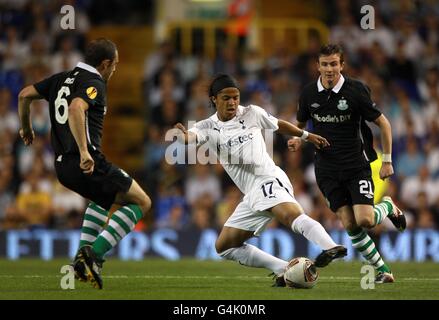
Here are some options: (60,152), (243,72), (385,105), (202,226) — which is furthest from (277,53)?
(60,152)

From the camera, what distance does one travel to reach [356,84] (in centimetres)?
961

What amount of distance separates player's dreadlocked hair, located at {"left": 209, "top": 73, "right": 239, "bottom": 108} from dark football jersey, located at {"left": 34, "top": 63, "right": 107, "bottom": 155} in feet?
3.32

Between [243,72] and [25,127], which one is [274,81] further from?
[25,127]

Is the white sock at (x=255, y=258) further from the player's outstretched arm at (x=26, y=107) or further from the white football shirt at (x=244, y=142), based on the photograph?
the player's outstretched arm at (x=26, y=107)

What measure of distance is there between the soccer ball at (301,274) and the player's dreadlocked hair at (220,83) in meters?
1.66

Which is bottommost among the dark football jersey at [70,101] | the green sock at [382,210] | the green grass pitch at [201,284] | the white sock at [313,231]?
the green grass pitch at [201,284]

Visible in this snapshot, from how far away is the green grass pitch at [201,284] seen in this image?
8266 millimetres

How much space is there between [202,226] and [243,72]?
357 centimetres

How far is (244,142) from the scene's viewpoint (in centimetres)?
923

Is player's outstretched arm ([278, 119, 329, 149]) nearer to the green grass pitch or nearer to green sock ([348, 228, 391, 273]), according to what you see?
green sock ([348, 228, 391, 273])

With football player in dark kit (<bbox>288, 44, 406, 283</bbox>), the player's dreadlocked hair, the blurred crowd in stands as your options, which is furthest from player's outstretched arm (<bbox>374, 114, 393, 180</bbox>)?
the blurred crowd in stands

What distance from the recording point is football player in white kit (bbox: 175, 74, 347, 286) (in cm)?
904
